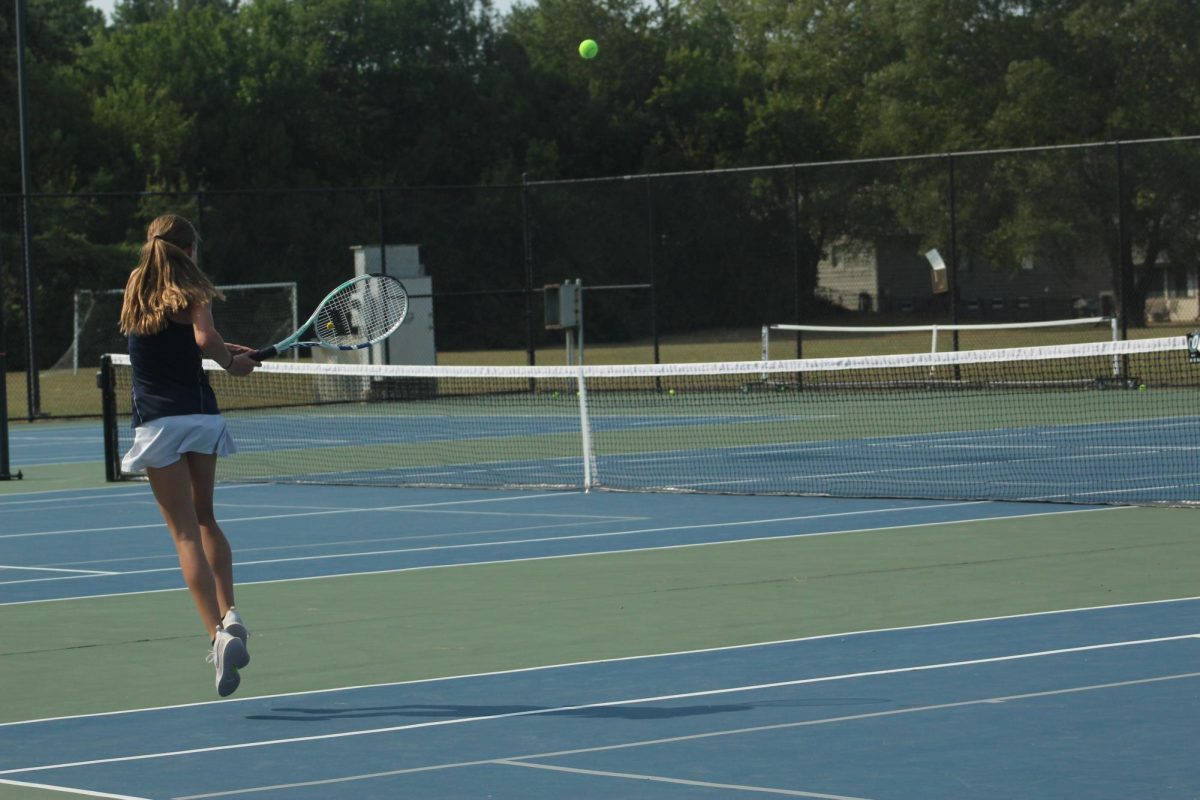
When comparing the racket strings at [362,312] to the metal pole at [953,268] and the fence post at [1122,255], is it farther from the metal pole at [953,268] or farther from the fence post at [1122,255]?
the metal pole at [953,268]

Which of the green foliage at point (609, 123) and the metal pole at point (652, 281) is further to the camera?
the green foliage at point (609, 123)

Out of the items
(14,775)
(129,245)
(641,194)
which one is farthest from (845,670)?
(129,245)

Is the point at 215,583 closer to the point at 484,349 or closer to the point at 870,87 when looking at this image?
the point at 484,349

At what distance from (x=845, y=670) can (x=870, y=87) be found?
179 ft

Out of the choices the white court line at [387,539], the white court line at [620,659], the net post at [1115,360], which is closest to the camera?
the white court line at [620,659]

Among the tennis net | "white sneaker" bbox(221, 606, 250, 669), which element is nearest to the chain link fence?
the tennis net

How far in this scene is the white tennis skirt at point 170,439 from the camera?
21.1 ft

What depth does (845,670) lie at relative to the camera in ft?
21.6

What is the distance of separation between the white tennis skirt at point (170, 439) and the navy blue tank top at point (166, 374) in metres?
0.03

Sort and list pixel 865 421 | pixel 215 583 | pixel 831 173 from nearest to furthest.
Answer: pixel 215 583
pixel 865 421
pixel 831 173

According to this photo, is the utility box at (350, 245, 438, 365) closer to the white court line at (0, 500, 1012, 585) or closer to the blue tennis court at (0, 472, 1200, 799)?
the blue tennis court at (0, 472, 1200, 799)

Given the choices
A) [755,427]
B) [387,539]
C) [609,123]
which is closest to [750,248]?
[755,427]

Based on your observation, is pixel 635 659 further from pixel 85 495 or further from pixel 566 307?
pixel 566 307

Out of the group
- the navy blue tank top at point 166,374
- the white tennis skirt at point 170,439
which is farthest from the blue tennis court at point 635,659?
the navy blue tank top at point 166,374
